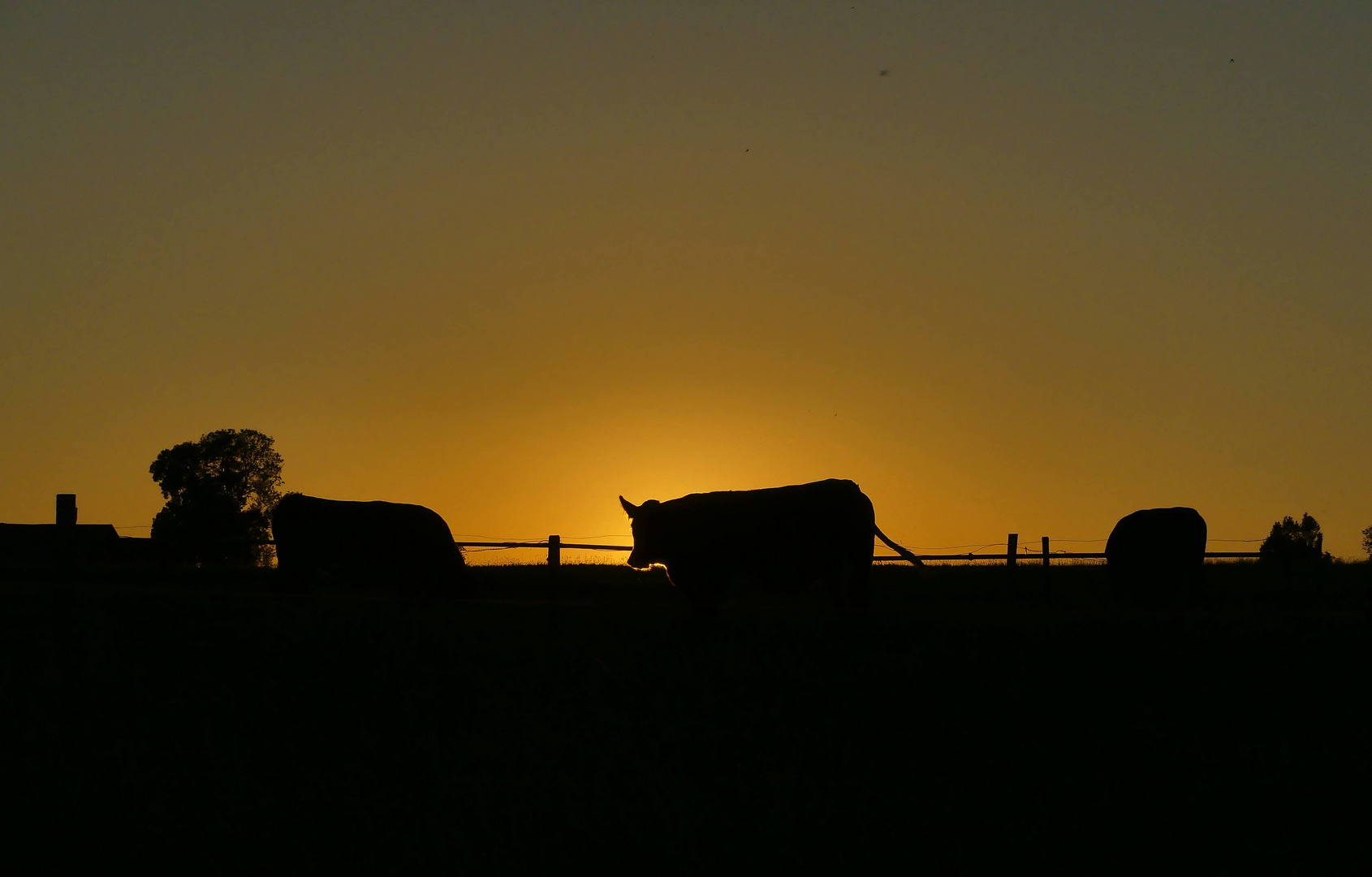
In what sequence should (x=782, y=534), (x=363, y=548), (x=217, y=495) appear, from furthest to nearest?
(x=217, y=495), (x=363, y=548), (x=782, y=534)

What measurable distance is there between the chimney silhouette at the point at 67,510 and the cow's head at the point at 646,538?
611cm

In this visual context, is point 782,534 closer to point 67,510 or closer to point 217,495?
point 67,510

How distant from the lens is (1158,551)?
15406 millimetres

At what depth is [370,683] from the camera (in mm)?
7090

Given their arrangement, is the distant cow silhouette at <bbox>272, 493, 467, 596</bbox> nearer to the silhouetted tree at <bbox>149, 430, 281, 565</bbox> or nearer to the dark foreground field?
the dark foreground field

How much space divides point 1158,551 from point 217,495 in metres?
47.0

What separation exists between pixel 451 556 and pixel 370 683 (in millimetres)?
8326

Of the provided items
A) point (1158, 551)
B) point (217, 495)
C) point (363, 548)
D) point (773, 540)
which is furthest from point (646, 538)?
point (217, 495)

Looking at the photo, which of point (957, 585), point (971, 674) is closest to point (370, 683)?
point (971, 674)

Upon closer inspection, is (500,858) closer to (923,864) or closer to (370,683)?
(923,864)

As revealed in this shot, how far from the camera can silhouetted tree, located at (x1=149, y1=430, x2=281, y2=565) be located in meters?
49.7

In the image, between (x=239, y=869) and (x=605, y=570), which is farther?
(x=605, y=570)

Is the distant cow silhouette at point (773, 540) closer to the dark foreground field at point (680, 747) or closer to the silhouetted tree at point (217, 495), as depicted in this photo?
the dark foreground field at point (680, 747)

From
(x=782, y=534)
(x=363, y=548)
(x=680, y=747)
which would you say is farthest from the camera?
(x=363, y=548)
